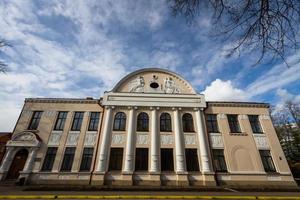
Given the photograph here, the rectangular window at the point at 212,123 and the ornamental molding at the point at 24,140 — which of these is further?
the rectangular window at the point at 212,123

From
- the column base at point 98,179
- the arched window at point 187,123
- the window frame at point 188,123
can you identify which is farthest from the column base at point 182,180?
the column base at point 98,179

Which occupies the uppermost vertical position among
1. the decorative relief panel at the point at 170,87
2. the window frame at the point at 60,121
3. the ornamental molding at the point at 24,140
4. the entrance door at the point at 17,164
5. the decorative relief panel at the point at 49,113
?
the decorative relief panel at the point at 170,87

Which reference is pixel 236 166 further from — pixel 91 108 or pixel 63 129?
pixel 63 129

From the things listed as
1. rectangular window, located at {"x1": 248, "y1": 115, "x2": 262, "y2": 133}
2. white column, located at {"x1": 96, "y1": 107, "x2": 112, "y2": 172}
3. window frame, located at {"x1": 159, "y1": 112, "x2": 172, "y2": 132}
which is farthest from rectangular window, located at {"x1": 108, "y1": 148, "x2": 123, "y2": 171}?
rectangular window, located at {"x1": 248, "y1": 115, "x2": 262, "y2": 133}

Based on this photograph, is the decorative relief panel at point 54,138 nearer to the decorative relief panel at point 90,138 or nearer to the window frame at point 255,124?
the decorative relief panel at point 90,138

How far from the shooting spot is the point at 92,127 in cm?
1516

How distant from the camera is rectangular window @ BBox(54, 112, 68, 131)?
1497 cm

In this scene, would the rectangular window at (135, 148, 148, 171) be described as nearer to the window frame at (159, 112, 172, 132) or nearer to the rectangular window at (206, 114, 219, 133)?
the window frame at (159, 112, 172, 132)

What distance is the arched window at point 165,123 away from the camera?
602 inches

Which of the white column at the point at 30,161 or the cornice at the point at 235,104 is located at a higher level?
the cornice at the point at 235,104

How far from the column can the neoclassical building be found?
8cm

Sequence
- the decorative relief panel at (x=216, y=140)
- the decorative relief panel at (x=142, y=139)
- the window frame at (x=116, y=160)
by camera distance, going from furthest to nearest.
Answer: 1. the decorative relief panel at (x=216, y=140)
2. the decorative relief panel at (x=142, y=139)
3. the window frame at (x=116, y=160)

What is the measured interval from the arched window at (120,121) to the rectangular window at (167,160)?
174 inches

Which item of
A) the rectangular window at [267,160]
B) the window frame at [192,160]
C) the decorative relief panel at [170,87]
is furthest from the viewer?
the decorative relief panel at [170,87]
